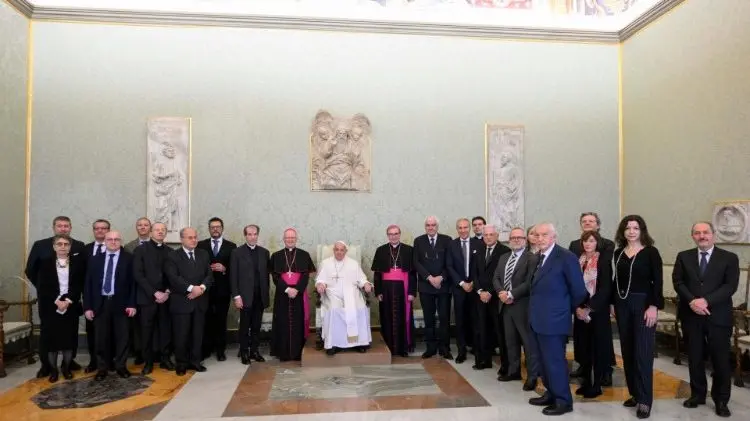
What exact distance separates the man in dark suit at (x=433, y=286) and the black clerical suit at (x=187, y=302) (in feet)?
8.64

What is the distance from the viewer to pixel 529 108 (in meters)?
8.66

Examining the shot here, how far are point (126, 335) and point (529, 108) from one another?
667cm

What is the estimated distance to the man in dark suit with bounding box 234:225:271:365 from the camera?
6.56 metres

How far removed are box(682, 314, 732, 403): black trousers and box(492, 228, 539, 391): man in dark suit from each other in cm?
136

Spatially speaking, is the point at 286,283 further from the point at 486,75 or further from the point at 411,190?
the point at 486,75

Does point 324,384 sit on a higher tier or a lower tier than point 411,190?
lower

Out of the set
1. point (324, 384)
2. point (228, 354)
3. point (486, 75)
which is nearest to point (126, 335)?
point (228, 354)

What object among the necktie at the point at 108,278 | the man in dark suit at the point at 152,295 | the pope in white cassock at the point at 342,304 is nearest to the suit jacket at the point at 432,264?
the pope in white cassock at the point at 342,304

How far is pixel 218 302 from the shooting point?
6844 mm

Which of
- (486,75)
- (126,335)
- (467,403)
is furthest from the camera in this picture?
(486,75)

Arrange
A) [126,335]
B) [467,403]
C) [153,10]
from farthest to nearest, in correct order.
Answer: [153,10]
[126,335]
[467,403]

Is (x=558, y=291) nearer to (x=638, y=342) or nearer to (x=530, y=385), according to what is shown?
(x=638, y=342)

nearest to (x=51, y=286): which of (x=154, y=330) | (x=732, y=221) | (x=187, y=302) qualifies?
(x=154, y=330)

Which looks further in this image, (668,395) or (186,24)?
(186,24)
